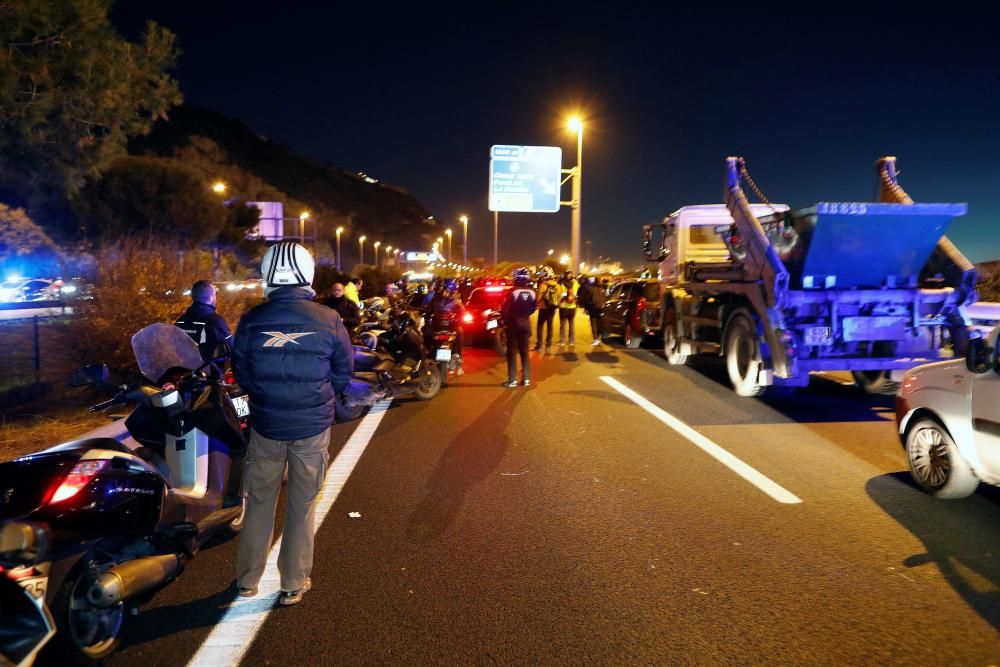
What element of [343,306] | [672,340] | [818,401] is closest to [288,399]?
A: [343,306]

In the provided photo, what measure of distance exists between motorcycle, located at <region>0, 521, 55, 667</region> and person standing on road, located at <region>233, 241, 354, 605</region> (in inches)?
49.3

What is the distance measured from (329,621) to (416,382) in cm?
674

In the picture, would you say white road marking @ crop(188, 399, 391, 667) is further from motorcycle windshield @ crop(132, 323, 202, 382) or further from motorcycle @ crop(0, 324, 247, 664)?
motorcycle windshield @ crop(132, 323, 202, 382)

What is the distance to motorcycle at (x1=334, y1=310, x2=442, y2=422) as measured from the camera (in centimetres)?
957

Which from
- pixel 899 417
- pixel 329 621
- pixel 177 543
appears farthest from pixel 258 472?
pixel 899 417

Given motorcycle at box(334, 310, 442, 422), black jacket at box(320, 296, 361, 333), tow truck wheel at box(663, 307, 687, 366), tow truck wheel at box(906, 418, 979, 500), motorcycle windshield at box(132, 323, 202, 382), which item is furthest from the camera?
tow truck wheel at box(663, 307, 687, 366)

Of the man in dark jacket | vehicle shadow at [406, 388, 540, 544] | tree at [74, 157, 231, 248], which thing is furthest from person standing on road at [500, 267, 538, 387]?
tree at [74, 157, 231, 248]

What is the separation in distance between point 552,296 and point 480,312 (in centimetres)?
189

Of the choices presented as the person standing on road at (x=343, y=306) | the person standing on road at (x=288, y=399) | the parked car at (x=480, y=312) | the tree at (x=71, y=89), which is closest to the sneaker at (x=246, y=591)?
the person standing on road at (x=288, y=399)

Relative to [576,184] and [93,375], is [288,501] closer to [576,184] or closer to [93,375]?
[93,375]

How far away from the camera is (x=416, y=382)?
1051 centimetres

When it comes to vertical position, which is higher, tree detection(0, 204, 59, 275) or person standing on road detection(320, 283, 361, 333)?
tree detection(0, 204, 59, 275)

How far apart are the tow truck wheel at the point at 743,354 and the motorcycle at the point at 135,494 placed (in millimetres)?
7624

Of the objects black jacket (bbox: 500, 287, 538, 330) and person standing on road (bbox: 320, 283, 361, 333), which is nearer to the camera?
black jacket (bbox: 500, 287, 538, 330)
